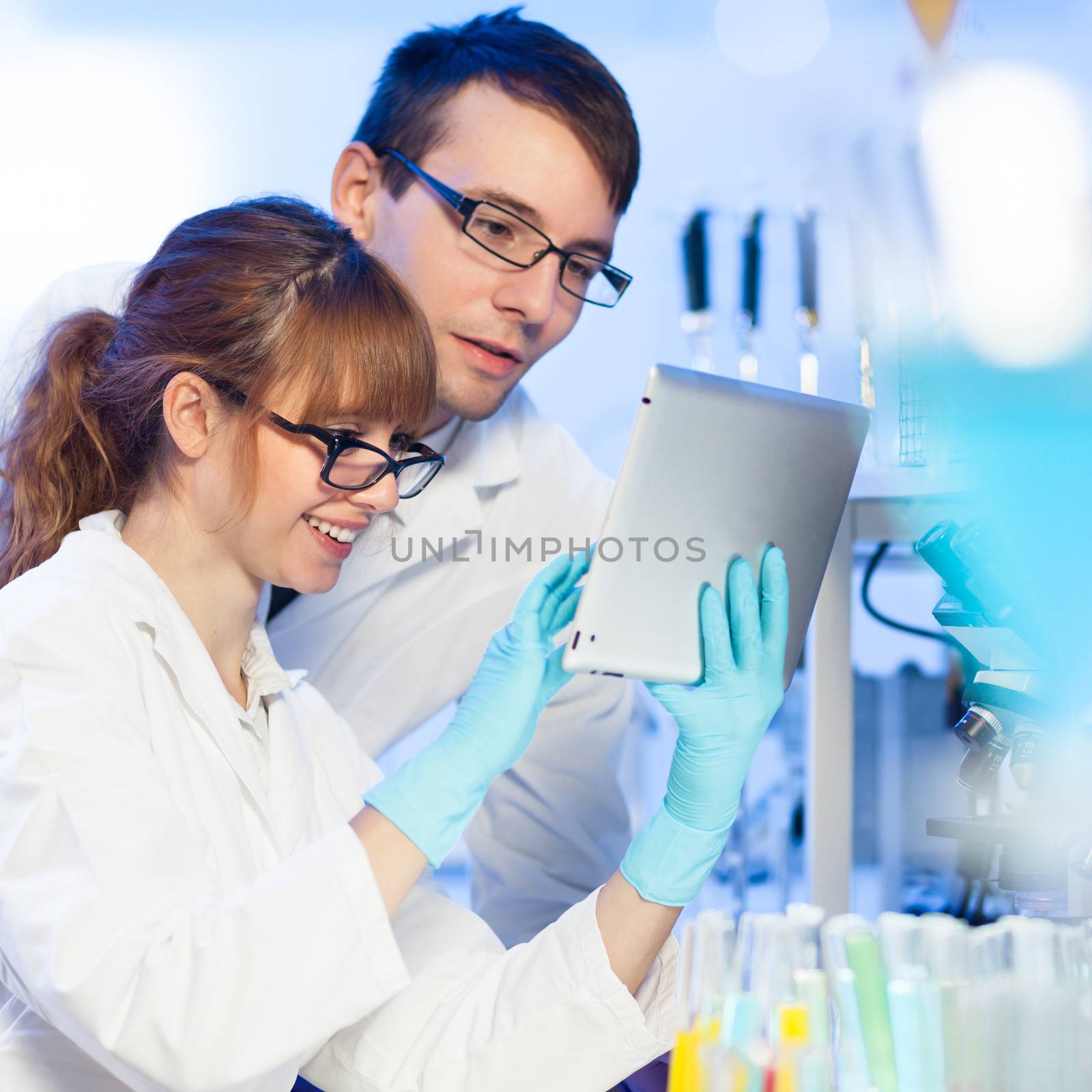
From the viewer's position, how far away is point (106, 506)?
1168 mm

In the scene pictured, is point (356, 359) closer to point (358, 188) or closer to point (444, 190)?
point (444, 190)

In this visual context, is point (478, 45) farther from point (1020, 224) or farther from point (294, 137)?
point (294, 137)

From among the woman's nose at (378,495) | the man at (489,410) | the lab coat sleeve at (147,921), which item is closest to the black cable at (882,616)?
the man at (489,410)

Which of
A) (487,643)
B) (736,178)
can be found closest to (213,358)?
(487,643)

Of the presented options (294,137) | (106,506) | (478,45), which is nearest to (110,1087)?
(106,506)

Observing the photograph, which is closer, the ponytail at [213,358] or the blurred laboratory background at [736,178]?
the ponytail at [213,358]

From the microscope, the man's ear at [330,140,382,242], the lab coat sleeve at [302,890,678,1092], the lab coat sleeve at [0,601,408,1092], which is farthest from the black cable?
the man's ear at [330,140,382,242]

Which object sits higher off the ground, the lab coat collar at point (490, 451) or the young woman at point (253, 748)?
the lab coat collar at point (490, 451)

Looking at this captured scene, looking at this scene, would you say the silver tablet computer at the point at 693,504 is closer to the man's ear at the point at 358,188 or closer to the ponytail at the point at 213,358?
the ponytail at the point at 213,358

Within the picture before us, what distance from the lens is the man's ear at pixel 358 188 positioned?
5.43 ft

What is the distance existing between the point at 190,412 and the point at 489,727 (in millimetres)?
420

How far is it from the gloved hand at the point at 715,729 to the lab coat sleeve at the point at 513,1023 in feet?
0.26

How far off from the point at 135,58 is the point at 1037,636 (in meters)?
2.69

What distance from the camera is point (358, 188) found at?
167 cm
